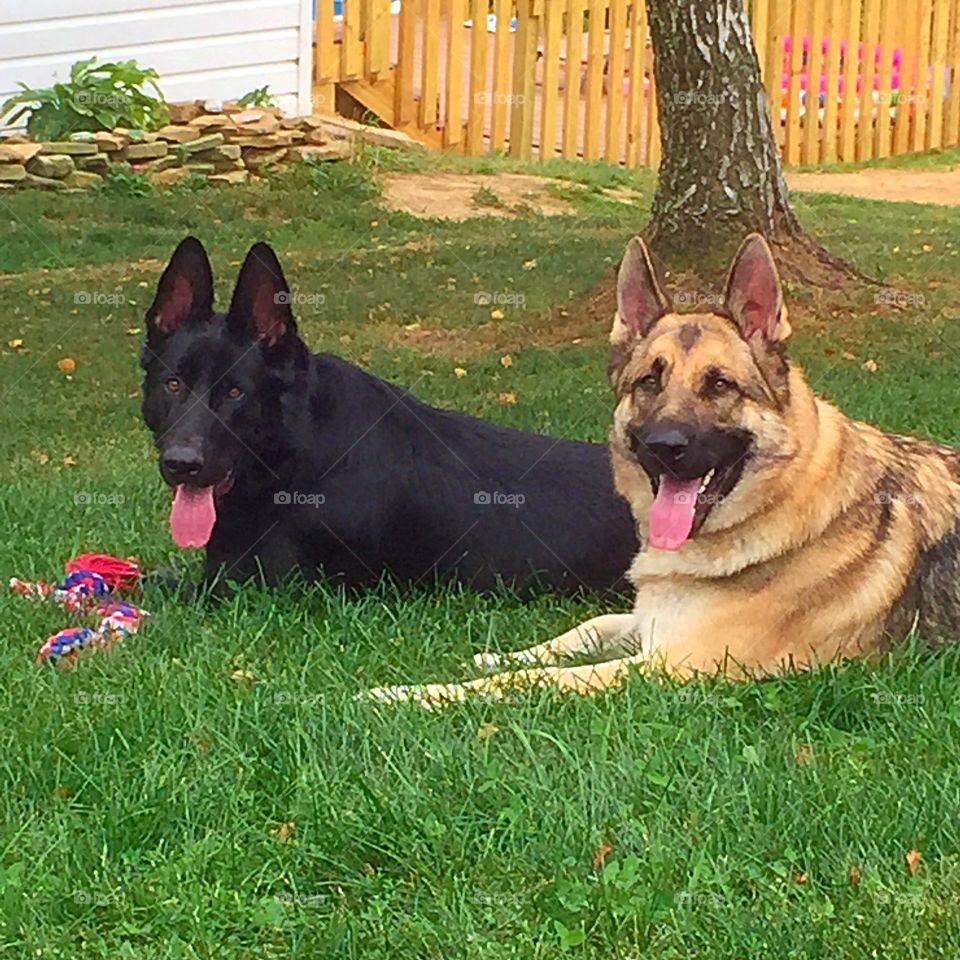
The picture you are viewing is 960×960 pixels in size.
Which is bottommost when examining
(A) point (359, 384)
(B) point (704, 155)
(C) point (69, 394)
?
(C) point (69, 394)

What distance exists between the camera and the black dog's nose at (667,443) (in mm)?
4395

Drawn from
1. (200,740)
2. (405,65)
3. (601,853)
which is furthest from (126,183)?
(601,853)

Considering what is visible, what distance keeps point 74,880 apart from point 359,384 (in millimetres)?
2473

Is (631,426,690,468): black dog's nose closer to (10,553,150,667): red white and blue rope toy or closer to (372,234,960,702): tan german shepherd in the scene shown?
(372,234,960,702): tan german shepherd

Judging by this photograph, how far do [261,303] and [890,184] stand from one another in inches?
508

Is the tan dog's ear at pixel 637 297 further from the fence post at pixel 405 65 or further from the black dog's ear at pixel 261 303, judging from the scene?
A: the fence post at pixel 405 65

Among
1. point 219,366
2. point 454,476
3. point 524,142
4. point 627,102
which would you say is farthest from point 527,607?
point 627,102

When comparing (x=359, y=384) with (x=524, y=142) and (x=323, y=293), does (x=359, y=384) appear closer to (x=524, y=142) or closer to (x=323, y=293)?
(x=323, y=293)

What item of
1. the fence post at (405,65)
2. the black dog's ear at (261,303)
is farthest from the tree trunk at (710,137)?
the fence post at (405,65)

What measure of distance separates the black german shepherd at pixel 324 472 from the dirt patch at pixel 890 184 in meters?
10.7

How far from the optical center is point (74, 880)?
11.1ft

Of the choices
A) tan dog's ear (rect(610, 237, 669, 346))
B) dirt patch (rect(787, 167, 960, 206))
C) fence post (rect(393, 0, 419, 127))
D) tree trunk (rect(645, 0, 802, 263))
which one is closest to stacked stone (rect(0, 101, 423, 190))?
fence post (rect(393, 0, 419, 127))

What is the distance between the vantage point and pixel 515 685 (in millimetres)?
4375

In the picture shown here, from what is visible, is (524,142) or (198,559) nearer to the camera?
(198,559)
